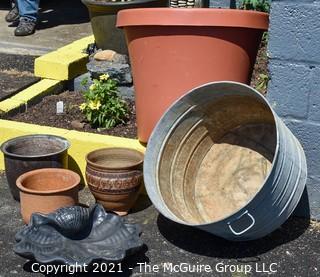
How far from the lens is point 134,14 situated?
386 centimetres

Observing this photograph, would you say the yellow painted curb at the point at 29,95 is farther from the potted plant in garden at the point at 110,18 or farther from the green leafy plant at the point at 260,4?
the green leafy plant at the point at 260,4

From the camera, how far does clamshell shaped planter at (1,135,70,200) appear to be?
12.9ft

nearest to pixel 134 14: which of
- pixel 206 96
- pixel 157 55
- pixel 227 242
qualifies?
pixel 157 55

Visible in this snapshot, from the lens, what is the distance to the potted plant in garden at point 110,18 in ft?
16.9

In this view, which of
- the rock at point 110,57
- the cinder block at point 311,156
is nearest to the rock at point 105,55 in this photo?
the rock at point 110,57

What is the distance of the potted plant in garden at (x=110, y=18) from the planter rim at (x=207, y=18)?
1.40 m

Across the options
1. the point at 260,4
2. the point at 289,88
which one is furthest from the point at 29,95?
the point at 289,88

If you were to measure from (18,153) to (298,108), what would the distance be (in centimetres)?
160

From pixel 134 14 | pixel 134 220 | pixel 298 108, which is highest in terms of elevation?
pixel 134 14

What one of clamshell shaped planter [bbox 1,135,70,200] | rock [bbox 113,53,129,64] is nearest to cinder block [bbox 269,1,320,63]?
clamshell shaped planter [bbox 1,135,70,200]

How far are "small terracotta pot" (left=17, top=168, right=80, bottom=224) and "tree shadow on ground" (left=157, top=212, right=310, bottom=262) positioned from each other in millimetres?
514

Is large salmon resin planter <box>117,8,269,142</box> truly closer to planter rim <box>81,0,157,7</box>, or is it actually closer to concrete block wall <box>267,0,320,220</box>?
concrete block wall <box>267,0,320,220</box>

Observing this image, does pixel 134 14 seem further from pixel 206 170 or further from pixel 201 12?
pixel 206 170

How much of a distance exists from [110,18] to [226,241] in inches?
89.2
